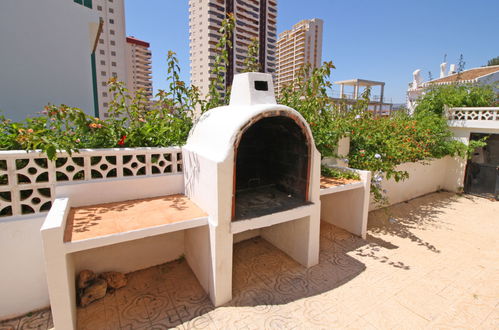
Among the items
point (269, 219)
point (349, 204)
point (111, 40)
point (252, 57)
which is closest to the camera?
point (269, 219)

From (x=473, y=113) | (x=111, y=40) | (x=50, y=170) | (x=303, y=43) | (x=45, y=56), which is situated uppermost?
(x=303, y=43)

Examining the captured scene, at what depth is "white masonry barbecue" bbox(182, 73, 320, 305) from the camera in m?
3.85

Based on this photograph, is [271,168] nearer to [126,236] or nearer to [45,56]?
[126,236]

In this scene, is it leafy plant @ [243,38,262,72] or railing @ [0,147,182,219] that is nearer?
railing @ [0,147,182,219]

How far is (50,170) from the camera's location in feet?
12.8

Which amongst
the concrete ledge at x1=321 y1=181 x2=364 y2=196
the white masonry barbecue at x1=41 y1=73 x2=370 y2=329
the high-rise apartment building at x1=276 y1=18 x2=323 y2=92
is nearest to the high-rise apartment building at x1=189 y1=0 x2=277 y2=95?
the high-rise apartment building at x1=276 y1=18 x2=323 y2=92

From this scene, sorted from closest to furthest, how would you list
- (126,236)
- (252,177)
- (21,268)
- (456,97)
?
(126,236)
(21,268)
(252,177)
(456,97)

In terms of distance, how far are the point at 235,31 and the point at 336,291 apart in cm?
5661

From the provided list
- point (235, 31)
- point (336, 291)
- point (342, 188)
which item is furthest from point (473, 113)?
point (235, 31)

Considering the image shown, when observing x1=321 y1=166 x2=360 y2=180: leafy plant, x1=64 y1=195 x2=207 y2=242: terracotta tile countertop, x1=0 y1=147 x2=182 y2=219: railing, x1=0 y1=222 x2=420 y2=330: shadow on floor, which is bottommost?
x1=0 y1=222 x2=420 y2=330: shadow on floor

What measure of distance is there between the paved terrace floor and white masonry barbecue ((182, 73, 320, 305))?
37cm

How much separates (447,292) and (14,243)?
266 inches

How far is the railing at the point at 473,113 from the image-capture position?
31.5 feet

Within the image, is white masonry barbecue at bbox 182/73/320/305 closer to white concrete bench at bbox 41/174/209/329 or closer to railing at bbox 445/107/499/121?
white concrete bench at bbox 41/174/209/329
